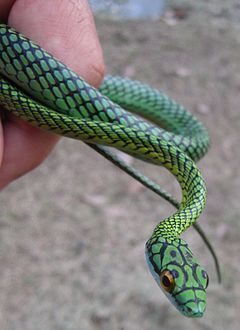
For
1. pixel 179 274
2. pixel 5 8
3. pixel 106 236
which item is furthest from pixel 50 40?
pixel 106 236

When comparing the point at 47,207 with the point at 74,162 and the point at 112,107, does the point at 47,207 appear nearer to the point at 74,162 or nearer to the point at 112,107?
the point at 74,162

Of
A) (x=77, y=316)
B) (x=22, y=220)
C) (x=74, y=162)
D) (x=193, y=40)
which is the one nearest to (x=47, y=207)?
(x=22, y=220)

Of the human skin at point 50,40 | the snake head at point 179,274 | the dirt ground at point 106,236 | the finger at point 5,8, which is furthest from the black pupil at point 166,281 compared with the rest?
the dirt ground at point 106,236

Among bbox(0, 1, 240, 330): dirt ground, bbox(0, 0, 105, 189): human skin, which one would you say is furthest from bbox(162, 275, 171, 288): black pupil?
bbox(0, 1, 240, 330): dirt ground

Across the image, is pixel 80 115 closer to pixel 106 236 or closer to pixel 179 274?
pixel 179 274

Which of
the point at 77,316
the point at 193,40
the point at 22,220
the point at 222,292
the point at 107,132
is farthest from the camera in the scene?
the point at 193,40

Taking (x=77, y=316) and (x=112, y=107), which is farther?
(x=77, y=316)
